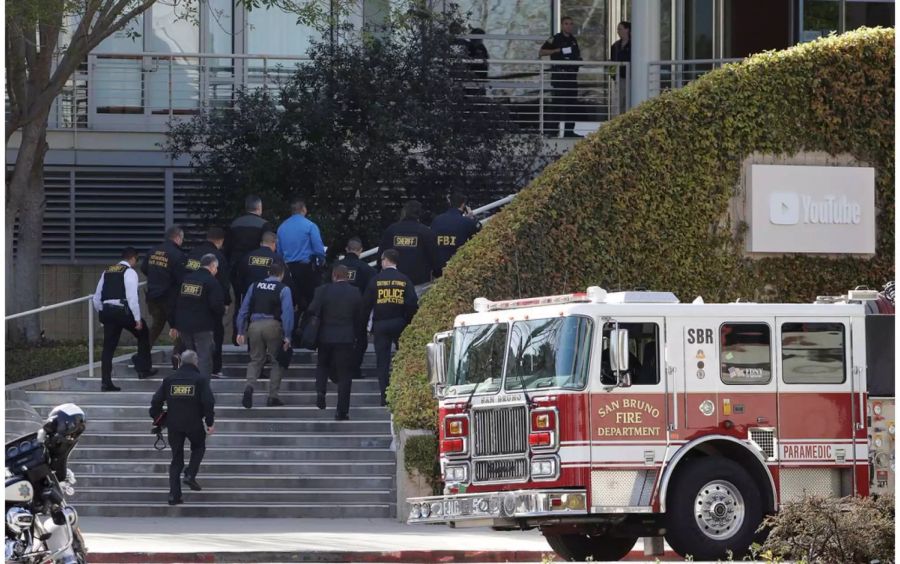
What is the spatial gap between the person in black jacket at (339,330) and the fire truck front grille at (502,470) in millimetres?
5057

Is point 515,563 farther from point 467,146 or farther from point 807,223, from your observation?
point 467,146

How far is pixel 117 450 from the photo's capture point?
19188mm

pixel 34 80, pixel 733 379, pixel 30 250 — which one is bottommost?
pixel 733 379

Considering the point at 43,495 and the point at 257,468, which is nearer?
the point at 43,495

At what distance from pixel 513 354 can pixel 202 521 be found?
5.25 m

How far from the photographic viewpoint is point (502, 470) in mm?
13820

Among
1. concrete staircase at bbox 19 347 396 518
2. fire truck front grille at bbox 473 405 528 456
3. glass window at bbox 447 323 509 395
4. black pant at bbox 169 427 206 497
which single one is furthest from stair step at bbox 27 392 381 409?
fire truck front grille at bbox 473 405 528 456

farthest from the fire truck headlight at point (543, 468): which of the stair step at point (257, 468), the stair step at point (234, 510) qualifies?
the stair step at point (257, 468)

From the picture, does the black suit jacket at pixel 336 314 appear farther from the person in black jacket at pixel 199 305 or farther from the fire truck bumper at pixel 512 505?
the fire truck bumper at pixel 512 505

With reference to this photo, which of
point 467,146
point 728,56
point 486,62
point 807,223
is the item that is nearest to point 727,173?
point 807,223

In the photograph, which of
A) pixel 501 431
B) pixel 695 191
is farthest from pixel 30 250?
pixel 501 431

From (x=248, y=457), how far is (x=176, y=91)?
450 inches

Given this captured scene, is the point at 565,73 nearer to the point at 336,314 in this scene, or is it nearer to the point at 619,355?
the point at 336,314

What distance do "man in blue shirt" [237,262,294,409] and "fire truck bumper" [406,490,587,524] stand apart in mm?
5925
